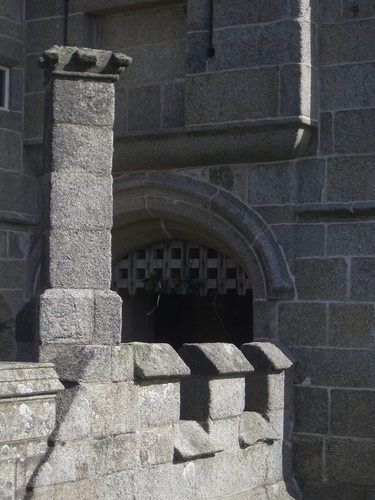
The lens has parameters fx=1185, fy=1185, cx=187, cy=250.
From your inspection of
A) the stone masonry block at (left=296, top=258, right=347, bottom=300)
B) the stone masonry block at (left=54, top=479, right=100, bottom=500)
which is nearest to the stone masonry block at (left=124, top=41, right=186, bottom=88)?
the stone masonry block at (left=296, top=258, right=347, bottom=300)

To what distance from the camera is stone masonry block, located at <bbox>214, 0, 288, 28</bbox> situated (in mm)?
8391

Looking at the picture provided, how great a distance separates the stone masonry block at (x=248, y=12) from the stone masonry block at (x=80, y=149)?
102 inches

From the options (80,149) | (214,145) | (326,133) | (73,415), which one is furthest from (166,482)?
(326,133)

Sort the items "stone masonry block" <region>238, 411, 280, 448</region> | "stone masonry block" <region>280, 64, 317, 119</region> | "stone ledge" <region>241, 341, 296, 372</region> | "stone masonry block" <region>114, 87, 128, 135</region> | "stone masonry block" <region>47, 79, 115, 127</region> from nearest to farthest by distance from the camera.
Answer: "stone masonry block" <region>47, 79, 115, 127</region> → "stone masonry block" <region>238, 411, 280, 448</region> → "stone ledge" <region>241, 341, 296, 372</region> → "stone masonry block" <region>280, 64, 317, 119</region> → "stone masonry block" <region>114, 87, 128, 135</region>

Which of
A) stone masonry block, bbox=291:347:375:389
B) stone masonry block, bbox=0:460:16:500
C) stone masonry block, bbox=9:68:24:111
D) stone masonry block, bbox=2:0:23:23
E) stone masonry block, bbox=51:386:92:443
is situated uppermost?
stone masonry block, bbox=2:0:23:23

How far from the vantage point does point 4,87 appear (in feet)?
30.4

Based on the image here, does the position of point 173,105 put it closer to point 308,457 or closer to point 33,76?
point 33,76

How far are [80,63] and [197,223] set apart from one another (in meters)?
2.77

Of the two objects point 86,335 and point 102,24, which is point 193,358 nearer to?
point 86,335

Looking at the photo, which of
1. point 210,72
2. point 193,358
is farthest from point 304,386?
point 210,72

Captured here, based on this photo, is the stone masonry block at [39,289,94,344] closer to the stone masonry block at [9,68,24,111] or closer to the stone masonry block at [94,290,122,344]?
the stone masonry block at [94,290,122,344]

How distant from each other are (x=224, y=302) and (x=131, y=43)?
268cm

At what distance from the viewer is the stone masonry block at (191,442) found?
6557 millimetres

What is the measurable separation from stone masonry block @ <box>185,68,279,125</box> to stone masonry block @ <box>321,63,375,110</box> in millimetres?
381
